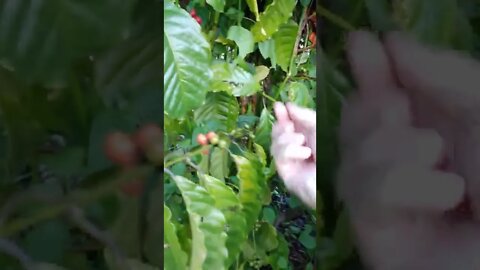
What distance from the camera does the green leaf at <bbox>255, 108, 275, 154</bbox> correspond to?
3.03 feet

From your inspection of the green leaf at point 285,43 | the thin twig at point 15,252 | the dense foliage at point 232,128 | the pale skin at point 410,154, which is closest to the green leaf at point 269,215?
the dense foliage at point 232,128

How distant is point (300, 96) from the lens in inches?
36.5

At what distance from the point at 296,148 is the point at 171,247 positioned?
224 millimetres

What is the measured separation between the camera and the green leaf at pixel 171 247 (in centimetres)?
85

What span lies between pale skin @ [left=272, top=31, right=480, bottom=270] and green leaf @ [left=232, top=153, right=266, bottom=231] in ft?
0.37

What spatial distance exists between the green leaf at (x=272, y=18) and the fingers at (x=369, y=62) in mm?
105

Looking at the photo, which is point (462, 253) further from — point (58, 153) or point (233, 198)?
point (58, 153)

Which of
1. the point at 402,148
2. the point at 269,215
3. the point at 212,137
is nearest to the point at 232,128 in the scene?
the point at 212,137

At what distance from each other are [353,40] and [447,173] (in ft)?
0.70

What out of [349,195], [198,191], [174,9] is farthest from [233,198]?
[174,9]

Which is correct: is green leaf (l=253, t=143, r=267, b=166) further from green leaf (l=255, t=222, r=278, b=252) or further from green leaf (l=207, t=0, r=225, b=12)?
green leaf (l=207, t=0, r=225, b=12)

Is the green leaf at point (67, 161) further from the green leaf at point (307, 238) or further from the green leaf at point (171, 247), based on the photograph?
the green leaf at point (307, 238)

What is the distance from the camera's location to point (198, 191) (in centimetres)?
88

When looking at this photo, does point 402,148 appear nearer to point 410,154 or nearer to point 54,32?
point 410,154
